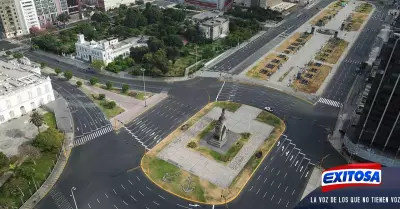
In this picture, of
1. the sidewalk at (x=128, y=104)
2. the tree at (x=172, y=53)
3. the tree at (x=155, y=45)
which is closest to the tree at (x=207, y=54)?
the tree at (x=172, y=53)

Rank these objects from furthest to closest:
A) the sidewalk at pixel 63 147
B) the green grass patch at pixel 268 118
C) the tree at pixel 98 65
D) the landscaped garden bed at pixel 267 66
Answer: the tree at pixel 98 65
the landscaped garden bed at pixel 267 66
the green grass patch at pixel 268 118
the sidewalk at pixel 63 147

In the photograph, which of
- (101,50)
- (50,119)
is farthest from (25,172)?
(101,50)

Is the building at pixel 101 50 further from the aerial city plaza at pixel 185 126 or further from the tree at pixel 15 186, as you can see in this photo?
the tree at pixel 15 186

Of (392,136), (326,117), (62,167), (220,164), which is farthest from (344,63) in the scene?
(62,167)

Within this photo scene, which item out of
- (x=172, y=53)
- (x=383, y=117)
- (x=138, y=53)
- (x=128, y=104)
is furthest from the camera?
(x=138, y=53)

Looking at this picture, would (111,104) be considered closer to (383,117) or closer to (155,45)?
(155,45)

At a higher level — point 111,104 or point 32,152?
point 111,104

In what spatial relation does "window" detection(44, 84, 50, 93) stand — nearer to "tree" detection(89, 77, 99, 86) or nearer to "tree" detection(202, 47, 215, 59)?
"tree" detection(89, 77, 99, 86)
